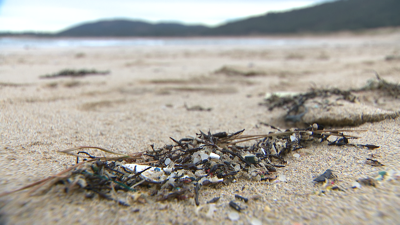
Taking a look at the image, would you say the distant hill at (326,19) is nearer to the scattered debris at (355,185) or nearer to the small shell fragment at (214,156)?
the scattered debris at (355,185)

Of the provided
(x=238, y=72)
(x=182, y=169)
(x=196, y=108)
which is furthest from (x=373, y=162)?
(x=238, y=72)

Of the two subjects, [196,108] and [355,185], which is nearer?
[355,185]

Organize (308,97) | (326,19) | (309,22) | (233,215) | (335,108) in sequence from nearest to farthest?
(233,215) → (335,108) → (308,97) → (326,19) → (309,22)

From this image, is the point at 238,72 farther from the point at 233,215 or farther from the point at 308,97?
the point at 233,215

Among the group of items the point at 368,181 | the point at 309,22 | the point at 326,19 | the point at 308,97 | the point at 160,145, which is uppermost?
the point at 326,19

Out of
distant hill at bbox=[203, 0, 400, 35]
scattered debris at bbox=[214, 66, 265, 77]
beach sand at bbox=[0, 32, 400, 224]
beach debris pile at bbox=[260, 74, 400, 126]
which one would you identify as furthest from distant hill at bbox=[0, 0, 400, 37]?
beach debris pile at bbox=[260, 74, 400, 126]

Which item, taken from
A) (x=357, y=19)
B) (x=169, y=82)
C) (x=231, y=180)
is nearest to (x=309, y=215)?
(x=231, y=180)

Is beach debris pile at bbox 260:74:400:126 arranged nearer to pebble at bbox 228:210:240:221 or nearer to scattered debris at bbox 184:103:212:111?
scattered debris at bbox 184:103:212:111
